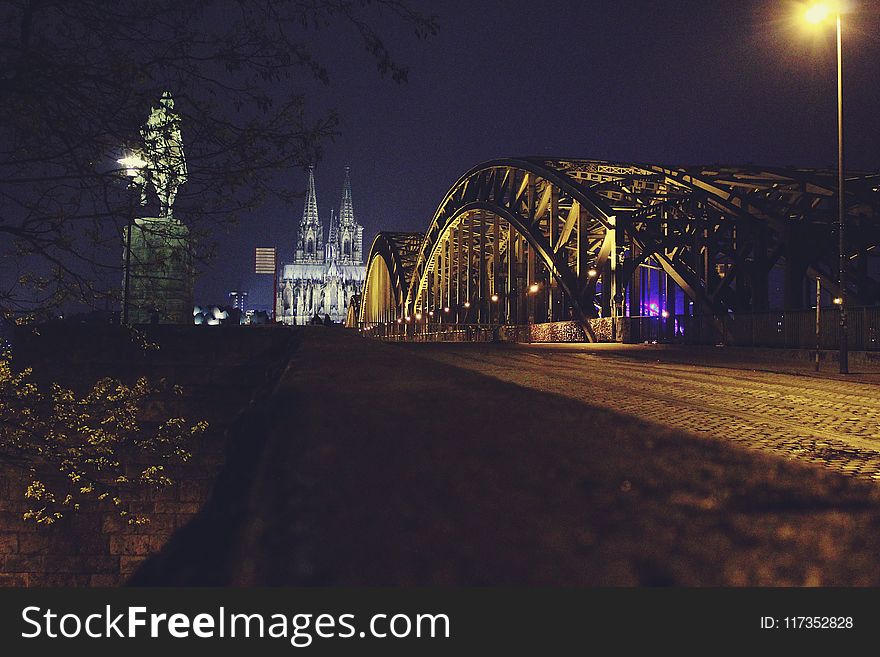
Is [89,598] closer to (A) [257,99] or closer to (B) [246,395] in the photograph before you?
(A) [257,99]

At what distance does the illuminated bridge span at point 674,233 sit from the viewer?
28.1 metres

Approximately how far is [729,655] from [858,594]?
0.37 metres

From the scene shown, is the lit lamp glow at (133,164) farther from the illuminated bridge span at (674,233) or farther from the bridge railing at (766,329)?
the illuminated bridge span at (674,233)

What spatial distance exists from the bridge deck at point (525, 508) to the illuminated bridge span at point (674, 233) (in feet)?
67.8

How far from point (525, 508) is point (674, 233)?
31.9 metres

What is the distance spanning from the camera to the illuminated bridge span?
92.2 ft

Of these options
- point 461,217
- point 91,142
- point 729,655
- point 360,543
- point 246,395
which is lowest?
point 246,395

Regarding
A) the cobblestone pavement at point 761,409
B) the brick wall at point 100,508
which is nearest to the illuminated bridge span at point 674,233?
the cobblestone pavement at point 761,409

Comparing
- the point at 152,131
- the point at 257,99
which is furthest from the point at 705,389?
the point at 152,131

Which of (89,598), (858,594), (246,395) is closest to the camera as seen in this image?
(858,594)

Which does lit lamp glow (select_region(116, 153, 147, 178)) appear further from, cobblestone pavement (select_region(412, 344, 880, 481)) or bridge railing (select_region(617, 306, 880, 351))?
bridge railing (select_region(617, 306, 880, 351))

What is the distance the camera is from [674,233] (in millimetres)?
31781

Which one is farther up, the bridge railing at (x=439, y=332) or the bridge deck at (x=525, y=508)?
the bridge railing at (x=439, y=332)

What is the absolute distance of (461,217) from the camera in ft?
164
